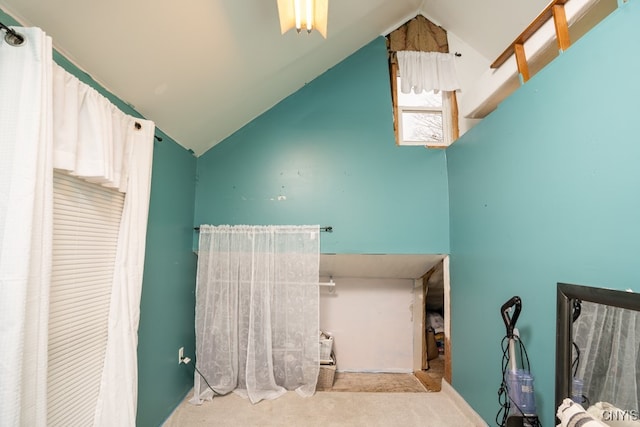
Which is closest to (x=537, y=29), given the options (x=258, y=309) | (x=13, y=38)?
(x=13, y=38)

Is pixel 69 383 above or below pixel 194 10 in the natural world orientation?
below

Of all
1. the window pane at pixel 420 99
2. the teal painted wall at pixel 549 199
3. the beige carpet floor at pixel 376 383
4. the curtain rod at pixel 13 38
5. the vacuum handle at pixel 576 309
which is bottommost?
the beige carpet floor at pixel 376 383

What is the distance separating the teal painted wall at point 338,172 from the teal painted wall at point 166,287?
327 millimetres

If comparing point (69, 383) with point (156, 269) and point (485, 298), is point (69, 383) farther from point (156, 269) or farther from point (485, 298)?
point (485, 298)

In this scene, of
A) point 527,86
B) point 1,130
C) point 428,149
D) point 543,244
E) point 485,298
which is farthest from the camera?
point 428,149

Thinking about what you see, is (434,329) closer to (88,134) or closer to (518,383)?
(518,383)

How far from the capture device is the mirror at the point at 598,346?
2.86ft

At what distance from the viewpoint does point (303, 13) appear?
1393 mm

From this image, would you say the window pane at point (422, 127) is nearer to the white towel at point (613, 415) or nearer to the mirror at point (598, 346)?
the mirror at point (598, 346)

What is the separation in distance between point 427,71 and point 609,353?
2348 millimetres

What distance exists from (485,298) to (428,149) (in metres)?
1.31

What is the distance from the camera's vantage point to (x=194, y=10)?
1.35 metres

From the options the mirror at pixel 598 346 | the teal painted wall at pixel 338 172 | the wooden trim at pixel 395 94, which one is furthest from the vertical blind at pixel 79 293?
the wooden trim at pixel 395 94

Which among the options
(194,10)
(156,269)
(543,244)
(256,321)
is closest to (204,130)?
(194,10)
